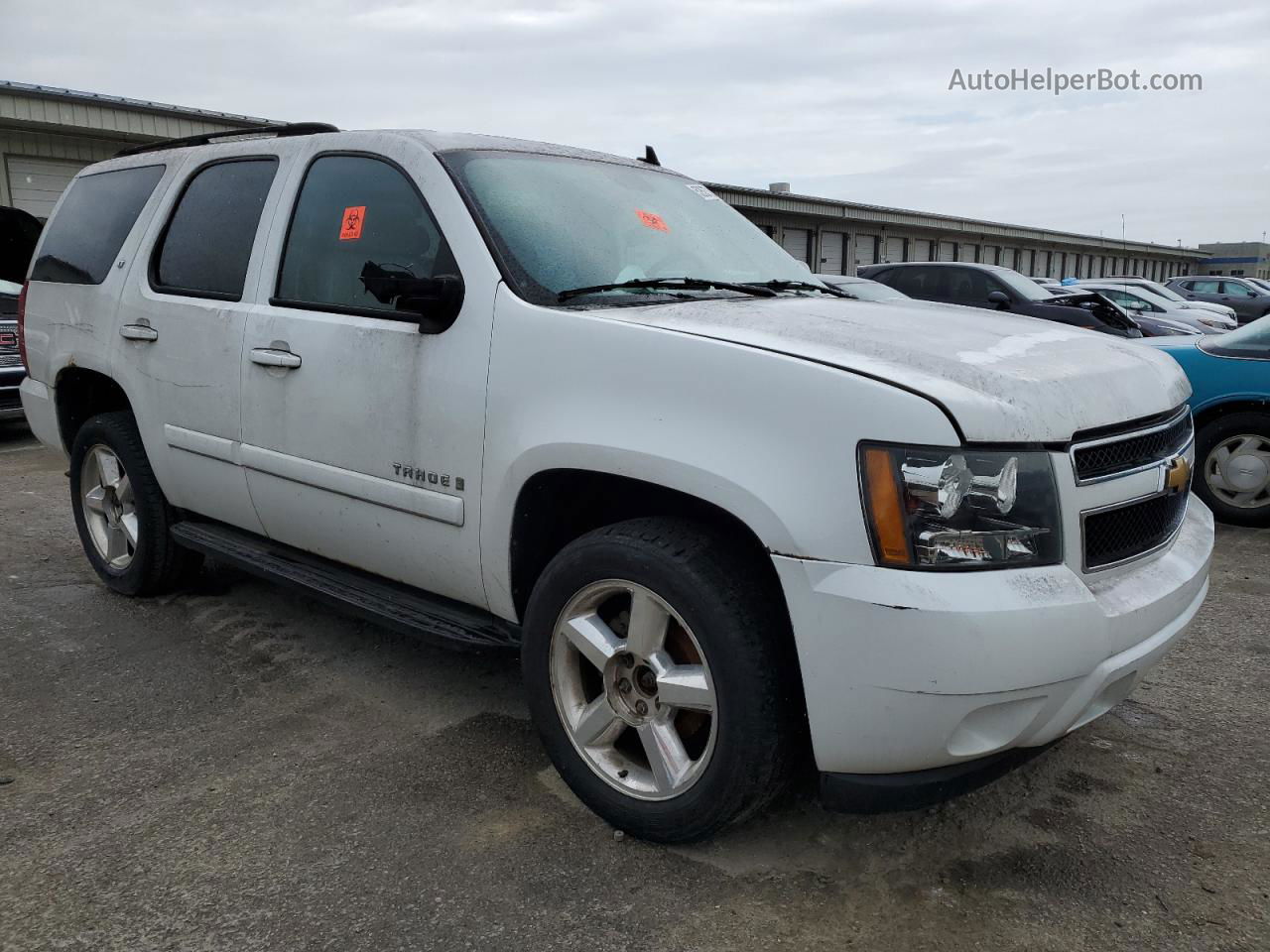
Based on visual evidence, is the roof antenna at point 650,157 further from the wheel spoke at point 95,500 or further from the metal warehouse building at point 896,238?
the metal warehouse building at point 896,238

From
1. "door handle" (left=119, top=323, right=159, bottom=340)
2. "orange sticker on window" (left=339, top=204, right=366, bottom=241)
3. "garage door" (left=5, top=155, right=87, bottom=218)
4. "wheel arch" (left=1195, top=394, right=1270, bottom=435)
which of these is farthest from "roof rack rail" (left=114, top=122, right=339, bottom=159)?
"garage door" (left=5, top=155, right=87, bottom=218)

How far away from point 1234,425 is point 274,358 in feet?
17.2

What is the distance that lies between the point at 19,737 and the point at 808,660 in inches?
99.7

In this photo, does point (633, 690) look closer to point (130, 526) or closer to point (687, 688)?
point (687, 688)

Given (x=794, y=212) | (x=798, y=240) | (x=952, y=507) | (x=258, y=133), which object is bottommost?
(x=952, y=507)

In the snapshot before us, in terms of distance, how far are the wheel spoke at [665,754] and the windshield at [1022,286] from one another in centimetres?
1017

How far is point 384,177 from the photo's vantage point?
3172 mm

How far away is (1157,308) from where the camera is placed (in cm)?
1725

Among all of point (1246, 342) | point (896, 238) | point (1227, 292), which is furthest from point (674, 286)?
point (896, 238)

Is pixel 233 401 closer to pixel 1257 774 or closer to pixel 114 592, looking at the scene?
pixel 114 592

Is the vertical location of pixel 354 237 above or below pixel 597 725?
above

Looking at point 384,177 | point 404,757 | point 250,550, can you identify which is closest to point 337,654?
point 250,550

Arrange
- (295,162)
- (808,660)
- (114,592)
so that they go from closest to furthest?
(808,660) < (295,162) < (114,592)

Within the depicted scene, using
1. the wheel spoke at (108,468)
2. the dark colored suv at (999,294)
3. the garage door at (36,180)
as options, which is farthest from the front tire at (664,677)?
the garage door at (36,180)
